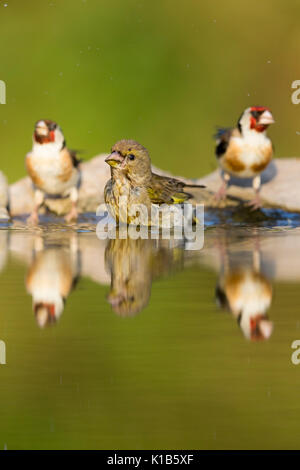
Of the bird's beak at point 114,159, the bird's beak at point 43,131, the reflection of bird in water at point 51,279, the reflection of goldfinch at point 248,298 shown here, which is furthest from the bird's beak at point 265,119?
the reflection of goldfinch at point 248,298

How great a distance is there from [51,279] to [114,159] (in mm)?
2412

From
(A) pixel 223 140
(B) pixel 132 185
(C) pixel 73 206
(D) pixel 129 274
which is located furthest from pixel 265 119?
(D) pixel 129 274

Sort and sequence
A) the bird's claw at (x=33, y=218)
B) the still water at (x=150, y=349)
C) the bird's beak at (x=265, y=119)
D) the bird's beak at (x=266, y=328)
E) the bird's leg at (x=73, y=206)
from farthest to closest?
the bird's beak at (x=265, y=119) < the bird's leg at (x=73, y=206) < the bird's claw at (x=33, y=218) < the bird's beak at (x=266, y=328) < the still water at (x=150, y=349)

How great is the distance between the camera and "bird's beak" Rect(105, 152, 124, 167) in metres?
7.21

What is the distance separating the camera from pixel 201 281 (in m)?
5.00

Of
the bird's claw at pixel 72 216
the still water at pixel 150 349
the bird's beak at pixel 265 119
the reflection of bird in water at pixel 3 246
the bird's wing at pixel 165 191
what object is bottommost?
the still water at pixel 150 349

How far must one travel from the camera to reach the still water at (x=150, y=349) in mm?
2717

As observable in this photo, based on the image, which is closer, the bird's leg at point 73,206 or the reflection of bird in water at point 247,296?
the reflection of bird in water at point 247,296

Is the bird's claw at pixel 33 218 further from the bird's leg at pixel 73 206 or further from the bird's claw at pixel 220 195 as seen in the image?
the bird's claw at pixel 220 195

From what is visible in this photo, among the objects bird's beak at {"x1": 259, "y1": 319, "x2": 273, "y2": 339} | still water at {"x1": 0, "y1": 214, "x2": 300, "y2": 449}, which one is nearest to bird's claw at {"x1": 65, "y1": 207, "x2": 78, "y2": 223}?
still water at {"x1": 0, "y1": 214, "x2": 300, "y2": 449}

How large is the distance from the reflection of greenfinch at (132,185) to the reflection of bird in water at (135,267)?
54 cm

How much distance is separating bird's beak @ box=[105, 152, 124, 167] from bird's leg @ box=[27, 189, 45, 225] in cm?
134

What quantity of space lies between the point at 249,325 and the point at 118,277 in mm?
1309

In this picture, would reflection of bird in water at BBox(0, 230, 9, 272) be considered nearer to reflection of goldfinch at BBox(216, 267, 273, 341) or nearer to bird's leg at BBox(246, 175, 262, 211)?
reflection of goldfinch at BBox(216, 267, 273, 341)
